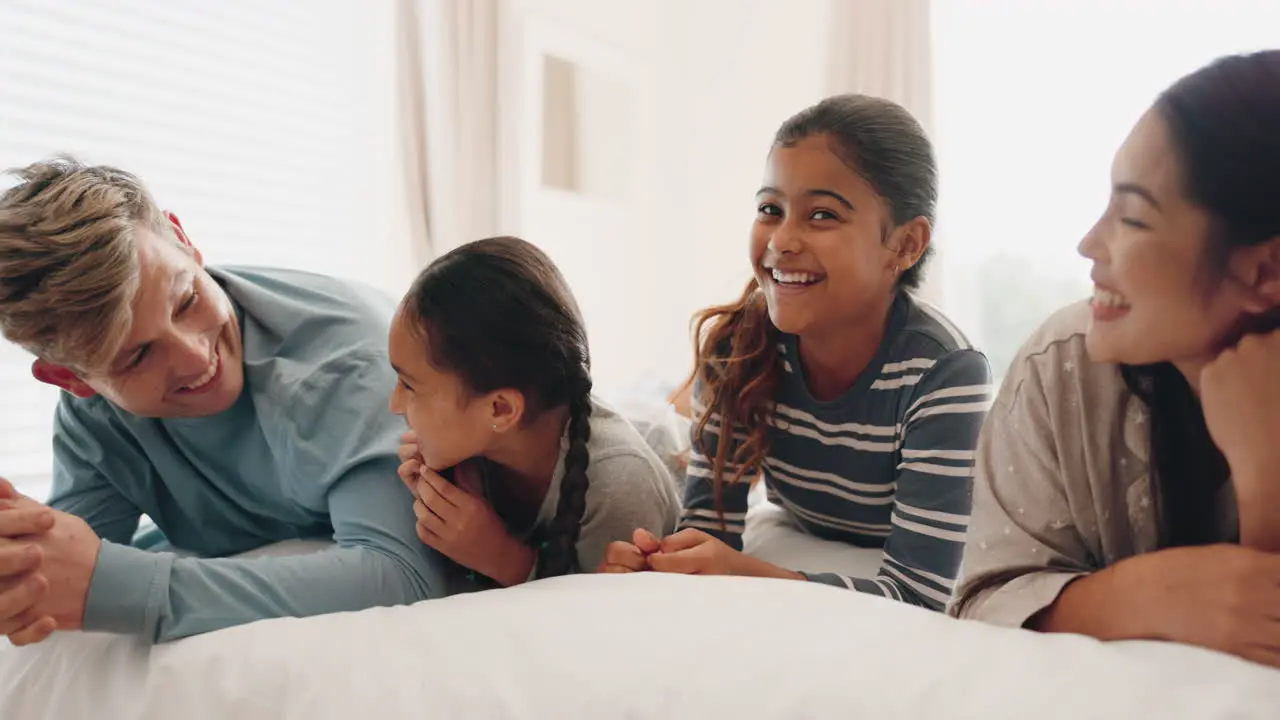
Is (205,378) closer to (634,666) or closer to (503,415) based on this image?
(503,415)

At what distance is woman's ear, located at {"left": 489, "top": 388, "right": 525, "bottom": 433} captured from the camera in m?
1.09

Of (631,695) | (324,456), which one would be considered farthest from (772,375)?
(631,695)

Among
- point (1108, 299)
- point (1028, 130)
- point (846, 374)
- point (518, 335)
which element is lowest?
point (846, 374)

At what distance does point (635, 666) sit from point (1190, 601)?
41 cm

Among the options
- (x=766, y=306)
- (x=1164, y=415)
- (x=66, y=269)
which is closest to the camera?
(x=1164, y=415)

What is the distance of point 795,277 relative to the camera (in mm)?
1244

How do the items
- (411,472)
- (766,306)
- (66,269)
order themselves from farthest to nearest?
(766,306) → (411,472) → (66,269)

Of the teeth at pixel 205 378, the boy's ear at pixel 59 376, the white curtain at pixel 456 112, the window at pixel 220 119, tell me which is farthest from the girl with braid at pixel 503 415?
the white curtain at pixel 456 112

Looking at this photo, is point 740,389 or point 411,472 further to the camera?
point 740,389

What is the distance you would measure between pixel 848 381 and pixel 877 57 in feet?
6.40

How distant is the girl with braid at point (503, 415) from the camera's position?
1.04 m

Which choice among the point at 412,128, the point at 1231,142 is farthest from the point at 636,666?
the point at 412,128

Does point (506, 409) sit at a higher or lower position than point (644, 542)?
higher

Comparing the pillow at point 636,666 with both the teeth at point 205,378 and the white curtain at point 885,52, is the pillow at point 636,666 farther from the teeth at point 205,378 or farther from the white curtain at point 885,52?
the white curtain at point 885,52
